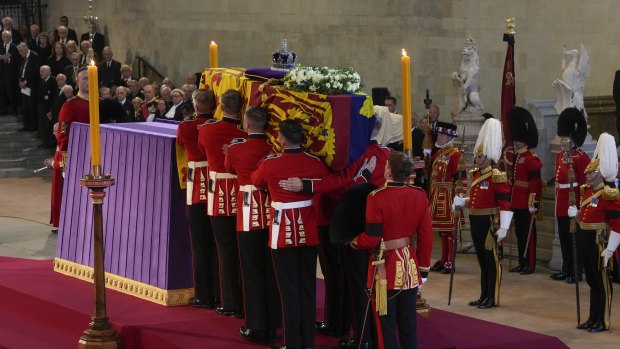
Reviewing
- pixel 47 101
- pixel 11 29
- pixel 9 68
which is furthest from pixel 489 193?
pixel 11 29

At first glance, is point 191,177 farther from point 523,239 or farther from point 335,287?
point 523,239

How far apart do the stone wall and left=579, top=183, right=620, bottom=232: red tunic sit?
5.56 meters

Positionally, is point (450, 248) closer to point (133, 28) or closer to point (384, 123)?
point (384, 123)

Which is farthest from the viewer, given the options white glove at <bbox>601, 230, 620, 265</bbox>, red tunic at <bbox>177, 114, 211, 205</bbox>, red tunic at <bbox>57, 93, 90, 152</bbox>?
red tunic at <bbox>57, 93, 90, 152</bbox>

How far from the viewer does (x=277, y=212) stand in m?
8.05

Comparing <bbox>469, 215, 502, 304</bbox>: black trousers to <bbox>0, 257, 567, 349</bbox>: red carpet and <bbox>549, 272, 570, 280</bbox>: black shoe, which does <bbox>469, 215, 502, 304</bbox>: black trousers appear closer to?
<bbox>549, 272, 570, 280</bbox>: black shoe

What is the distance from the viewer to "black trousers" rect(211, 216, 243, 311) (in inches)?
346

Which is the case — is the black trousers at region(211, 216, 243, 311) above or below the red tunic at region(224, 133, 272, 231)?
below

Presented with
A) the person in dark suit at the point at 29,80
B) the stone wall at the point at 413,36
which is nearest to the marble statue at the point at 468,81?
the stone wall at the point at 413,36

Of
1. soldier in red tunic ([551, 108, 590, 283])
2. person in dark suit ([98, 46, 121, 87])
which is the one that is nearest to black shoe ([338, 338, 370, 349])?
soldier in red tunic ([551, 108, 590, 283])

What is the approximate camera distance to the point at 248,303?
8.41m

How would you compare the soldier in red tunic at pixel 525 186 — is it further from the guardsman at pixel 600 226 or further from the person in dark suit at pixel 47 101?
the person in dark suit at pixel 47 101

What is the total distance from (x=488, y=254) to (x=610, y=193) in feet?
4.74

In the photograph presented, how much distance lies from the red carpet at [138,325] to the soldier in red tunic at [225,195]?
24cm
